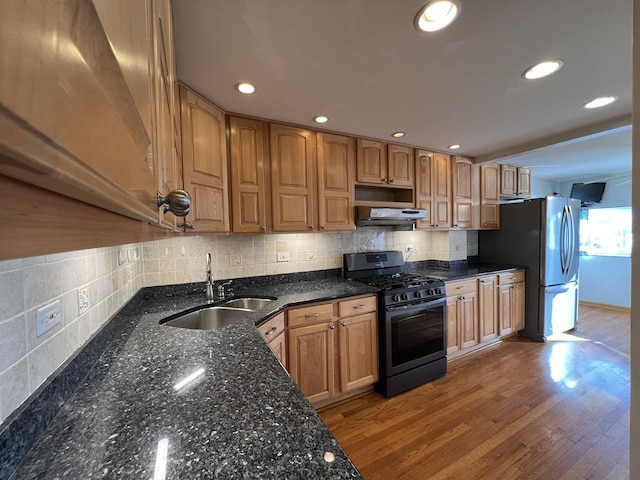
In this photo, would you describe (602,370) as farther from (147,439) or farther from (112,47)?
Result: (112,47)

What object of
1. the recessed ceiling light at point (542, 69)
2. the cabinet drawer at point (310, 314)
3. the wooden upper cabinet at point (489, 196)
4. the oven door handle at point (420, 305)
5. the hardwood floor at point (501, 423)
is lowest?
the hardwood floor at point (501, 423)

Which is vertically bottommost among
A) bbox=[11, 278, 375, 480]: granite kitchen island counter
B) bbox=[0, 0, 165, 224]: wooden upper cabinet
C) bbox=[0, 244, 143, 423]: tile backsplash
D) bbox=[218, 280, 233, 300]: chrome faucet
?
bbox=[11, 278, 375, 480]: granite kitchen island counter

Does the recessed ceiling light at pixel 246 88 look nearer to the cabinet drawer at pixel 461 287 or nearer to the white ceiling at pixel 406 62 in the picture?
the white ceiling at pixel 406 62

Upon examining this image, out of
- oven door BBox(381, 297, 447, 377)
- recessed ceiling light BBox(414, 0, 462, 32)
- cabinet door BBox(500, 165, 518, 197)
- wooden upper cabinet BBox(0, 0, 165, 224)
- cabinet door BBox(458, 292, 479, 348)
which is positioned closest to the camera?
wooden upper cabinet BBox(0, 0, 165, 224)

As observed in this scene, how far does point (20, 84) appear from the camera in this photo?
4.1 inches

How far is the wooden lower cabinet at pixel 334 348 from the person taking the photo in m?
1.98

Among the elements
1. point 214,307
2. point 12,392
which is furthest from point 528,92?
point 12,392

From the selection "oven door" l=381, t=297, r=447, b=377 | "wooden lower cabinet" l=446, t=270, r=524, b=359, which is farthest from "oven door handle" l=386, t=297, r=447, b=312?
"wooden lower cabinet" l=446, t=270, r=524, b=359

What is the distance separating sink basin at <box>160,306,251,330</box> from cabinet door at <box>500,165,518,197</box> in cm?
360

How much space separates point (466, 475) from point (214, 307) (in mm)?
1832

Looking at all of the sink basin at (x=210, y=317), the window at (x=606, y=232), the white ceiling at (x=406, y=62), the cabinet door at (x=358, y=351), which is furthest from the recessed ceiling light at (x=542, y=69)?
the window at (x=606, y=232)

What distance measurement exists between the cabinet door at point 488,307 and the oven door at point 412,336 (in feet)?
2.41

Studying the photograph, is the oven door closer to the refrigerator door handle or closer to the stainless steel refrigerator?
the stainless steel refrigerator

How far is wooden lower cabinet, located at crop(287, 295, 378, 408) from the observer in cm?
198
